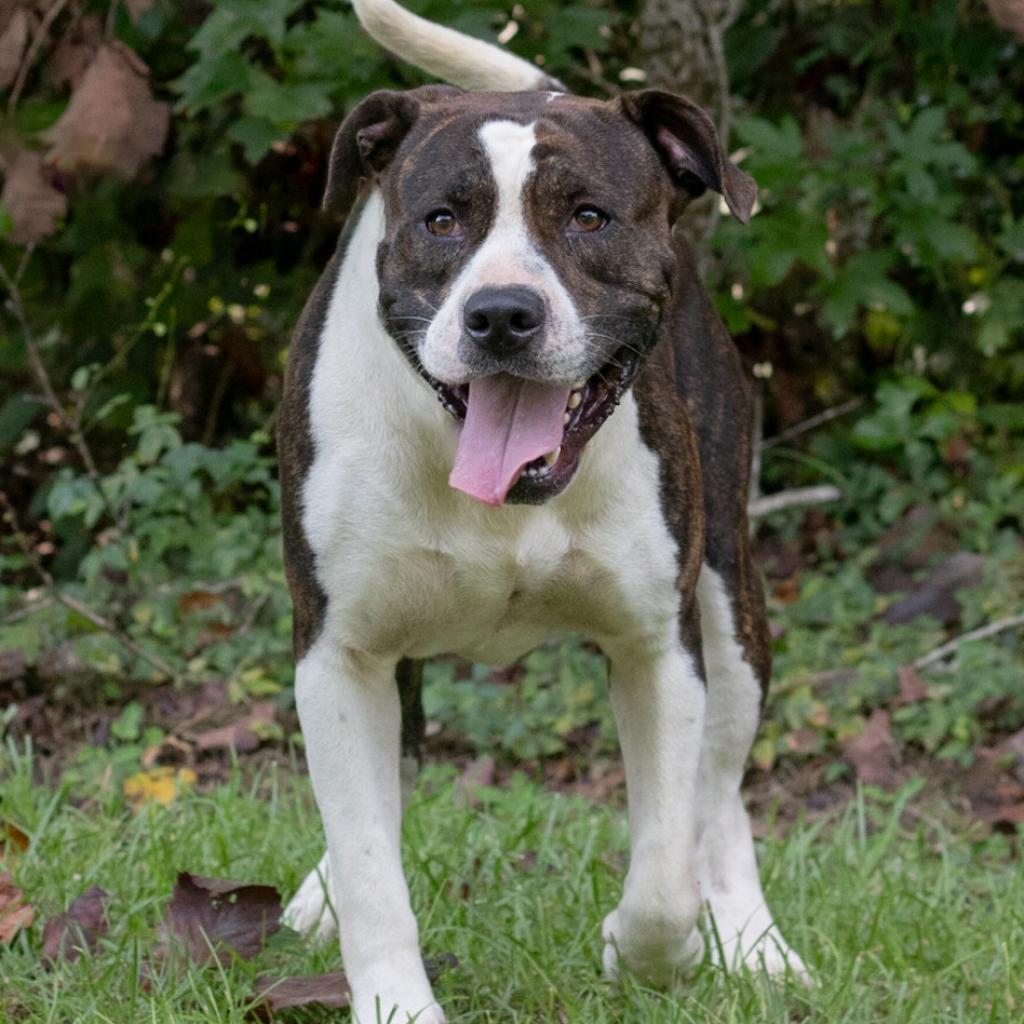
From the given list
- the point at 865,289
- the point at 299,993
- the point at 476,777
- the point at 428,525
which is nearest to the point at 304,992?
the point at 299,993

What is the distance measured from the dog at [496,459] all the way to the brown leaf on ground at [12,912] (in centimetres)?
54

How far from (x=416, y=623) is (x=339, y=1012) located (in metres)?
0.67

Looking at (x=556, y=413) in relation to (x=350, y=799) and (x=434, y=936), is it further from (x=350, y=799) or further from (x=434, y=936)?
(x=434, y=936)

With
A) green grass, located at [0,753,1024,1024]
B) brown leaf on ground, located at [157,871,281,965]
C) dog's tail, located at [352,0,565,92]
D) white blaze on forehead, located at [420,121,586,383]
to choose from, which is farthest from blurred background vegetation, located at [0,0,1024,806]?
white blaze on forehead, located at [420,121,586,383]

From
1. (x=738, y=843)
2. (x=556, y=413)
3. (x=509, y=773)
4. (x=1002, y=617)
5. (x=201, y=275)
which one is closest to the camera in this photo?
(x=556, y=413)

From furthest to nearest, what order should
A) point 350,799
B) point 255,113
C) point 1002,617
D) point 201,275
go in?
1. point 201,275
2. point 1002,617
3. point 255,113
4. point 350,799

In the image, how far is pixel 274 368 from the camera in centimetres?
667

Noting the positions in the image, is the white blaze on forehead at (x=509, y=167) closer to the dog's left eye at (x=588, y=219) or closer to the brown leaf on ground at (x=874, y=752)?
the dog's left eye at (x=588, y=219)

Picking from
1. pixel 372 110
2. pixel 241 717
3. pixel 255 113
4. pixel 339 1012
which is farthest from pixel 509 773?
pixel 372 110

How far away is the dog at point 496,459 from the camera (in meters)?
2.95

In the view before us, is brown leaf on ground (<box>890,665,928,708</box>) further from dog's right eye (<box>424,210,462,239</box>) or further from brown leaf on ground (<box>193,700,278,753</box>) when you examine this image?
dog's right eye (<box>424,210,462,239</box>)

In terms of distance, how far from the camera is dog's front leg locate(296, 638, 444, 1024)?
3.09 m

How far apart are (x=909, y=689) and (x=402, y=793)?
2309 mm

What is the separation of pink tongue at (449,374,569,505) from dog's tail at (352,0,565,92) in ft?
3.20
